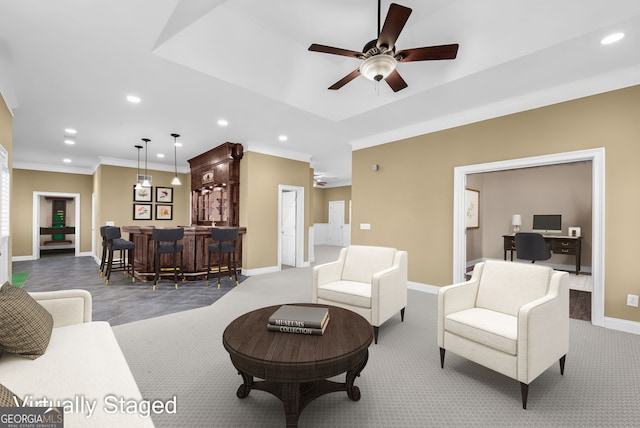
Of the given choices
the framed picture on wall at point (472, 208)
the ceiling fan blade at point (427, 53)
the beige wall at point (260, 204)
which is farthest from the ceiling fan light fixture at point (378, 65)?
the framed picture on wall at point (472, 208)

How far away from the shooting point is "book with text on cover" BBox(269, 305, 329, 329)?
1.78 meters

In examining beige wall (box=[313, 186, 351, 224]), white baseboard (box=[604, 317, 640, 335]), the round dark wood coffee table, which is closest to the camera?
the round dark wood coffee table

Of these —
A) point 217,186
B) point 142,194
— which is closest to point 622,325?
point 217,186

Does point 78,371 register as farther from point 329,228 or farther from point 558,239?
point 329,228

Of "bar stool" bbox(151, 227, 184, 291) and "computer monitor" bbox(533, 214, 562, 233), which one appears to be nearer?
"bar stool" bbox(151, 227, 184, 291)

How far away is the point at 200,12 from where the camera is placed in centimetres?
265

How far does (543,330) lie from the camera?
6.37 ft

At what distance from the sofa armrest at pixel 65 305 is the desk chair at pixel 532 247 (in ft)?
22.6

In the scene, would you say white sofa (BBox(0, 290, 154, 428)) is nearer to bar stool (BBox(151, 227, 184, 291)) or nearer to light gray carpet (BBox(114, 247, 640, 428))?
light gray carpet (BBox(114, 247, 640, 428))

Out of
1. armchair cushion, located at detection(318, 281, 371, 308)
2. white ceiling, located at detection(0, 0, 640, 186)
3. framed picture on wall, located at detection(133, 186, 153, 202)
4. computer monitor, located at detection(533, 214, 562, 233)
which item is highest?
white ceiling, located at detection(0, 0, 640, 186)

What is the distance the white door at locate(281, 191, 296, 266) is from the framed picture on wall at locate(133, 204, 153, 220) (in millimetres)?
4151

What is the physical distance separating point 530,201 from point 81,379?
8577 mm

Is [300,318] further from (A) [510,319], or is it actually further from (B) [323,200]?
(B) [323,200]

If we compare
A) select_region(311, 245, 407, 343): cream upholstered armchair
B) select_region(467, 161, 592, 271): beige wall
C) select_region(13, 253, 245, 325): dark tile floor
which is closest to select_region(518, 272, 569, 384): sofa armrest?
select_region(311, 245, 407, 343): cream upholstered armchair
